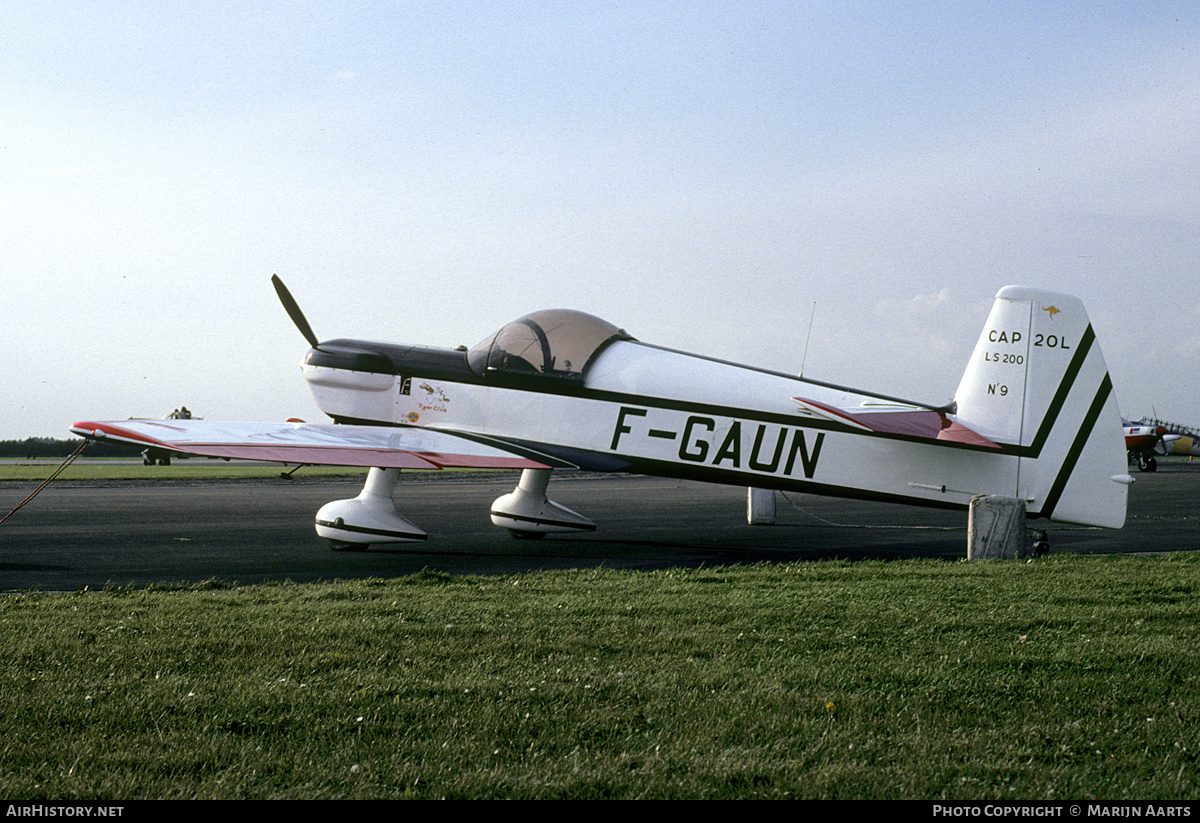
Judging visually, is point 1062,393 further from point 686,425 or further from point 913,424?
point 686,425

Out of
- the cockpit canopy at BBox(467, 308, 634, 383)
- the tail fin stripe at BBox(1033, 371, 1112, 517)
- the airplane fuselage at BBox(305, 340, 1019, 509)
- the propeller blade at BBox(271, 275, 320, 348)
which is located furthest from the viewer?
the propeller blade at BBox(271, 275, 320, 348)

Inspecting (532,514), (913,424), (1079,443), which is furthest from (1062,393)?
(532,514)

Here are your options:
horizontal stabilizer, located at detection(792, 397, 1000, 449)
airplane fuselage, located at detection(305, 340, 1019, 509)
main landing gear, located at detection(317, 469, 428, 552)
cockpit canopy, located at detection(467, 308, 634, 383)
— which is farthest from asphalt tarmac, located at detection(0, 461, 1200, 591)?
cockpit canopy, located at detection(467, 308, 634, 383)

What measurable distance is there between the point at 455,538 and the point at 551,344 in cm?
314

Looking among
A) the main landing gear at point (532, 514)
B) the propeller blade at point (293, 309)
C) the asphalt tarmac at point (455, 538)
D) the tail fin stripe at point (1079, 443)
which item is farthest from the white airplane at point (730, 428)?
the propeller blade at point (293, 309)

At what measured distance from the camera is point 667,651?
529 cm

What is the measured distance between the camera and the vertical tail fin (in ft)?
32.6

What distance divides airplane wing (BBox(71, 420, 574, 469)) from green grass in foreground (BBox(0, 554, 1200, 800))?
324cm

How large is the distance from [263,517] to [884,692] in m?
13.4

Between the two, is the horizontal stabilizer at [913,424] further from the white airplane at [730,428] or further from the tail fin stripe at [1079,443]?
the tail fin stripe at [1079,443]

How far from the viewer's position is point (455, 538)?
12.8 meters

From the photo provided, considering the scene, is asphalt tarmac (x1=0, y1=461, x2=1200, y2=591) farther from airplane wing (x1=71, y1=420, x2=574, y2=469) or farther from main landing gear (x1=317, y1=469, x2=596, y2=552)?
airplane wing (x1=71, y1=420, x2=574, y2=469)

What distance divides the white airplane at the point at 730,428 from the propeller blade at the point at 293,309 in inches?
86.6

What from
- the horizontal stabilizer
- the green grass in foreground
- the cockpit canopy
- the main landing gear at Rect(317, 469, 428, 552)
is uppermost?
the cockpit canopy
